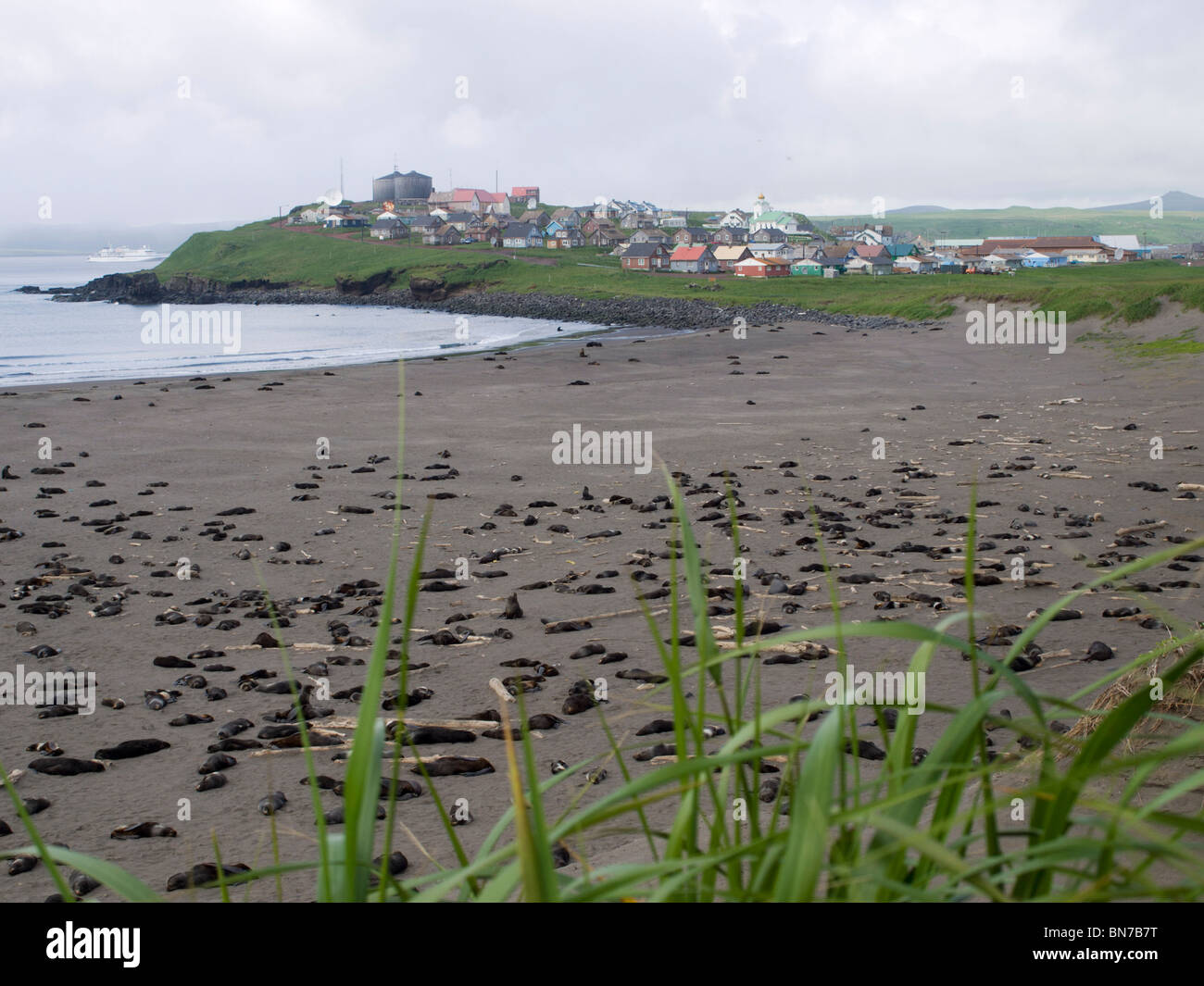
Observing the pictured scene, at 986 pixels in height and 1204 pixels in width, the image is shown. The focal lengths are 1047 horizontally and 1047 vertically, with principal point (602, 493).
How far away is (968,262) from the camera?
5413 inches

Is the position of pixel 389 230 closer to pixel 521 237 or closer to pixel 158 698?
pixel 521 237

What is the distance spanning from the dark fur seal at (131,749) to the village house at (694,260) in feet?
396

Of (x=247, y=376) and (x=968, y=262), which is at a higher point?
(x=968, y=262)

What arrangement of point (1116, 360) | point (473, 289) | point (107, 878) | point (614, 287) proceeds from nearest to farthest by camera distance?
point (107, 878)
point (1116, 360)
point (614, 287)
point (473, 289)

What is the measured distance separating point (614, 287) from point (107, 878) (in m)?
101

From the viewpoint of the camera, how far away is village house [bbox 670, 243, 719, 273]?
126 meters

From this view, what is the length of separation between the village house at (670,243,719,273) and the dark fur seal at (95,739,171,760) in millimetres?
120562

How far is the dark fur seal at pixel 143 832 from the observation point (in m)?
6.19

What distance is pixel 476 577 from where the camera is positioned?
11.9 m

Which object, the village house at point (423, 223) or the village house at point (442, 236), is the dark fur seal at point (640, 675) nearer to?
the village house at point (442, 236)

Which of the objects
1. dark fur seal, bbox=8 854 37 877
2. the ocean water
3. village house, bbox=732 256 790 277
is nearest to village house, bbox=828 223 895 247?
village house, bbox=732 256 790 277

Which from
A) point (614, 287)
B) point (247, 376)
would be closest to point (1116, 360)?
point (247, 376)

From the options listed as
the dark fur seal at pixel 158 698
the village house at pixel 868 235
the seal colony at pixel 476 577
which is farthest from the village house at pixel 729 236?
the dark fur seal at pixel 158 698
